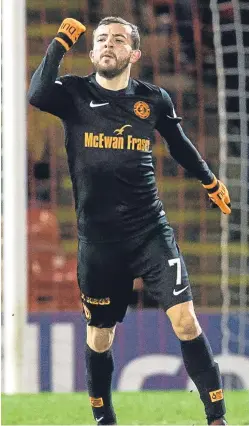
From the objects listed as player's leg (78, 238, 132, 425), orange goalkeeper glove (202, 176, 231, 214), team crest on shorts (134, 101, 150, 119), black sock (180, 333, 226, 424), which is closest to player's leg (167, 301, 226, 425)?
black sock (180, 333, 226, 424)

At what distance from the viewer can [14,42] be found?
7.45 metres

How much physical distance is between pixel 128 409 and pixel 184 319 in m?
1.44

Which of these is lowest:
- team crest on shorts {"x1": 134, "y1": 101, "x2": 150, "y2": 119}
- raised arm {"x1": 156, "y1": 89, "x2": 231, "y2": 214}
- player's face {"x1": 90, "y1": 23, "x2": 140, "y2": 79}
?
raised arm {"x1": 156, "y1": 89, "x2": 231, "y2": 214}

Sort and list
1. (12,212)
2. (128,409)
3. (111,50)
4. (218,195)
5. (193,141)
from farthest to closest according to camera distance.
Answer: (193,141) → (12,212) → (128,409) → (218,195) → (111,50)

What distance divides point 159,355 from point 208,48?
253cm

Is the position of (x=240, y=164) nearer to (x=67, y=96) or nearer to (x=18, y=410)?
(x=18, y=410)

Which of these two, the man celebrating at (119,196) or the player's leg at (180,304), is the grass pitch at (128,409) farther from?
the man celebrating at (119,196)

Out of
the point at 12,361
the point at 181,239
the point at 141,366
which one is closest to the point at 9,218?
the point at 12,361

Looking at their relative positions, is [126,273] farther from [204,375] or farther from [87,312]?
[204,375]

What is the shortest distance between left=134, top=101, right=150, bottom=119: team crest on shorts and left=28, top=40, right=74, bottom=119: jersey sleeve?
0.86ft

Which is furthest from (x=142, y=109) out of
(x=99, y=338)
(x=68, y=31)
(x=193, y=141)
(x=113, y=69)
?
(x=193, y=141)

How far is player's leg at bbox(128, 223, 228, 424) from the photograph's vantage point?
15.8 feet

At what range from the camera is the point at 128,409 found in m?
6.11

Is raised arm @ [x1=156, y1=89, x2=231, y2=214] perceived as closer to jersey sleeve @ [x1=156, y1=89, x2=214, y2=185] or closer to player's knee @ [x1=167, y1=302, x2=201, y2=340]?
jersey sleeve @ [x1=156, y1=89, x2=214, y2=185]
